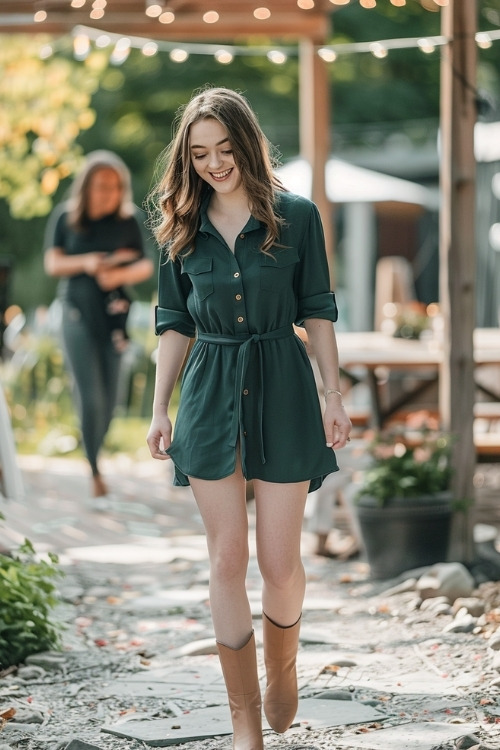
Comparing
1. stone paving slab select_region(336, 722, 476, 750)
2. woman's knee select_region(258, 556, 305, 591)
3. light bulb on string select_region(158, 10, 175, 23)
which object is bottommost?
stone paving slab select_region(336, 722, 476, 750)

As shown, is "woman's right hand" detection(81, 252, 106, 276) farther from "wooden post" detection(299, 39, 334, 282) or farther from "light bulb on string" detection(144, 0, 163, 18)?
"wooden post" detection(299, 39, 334, 282)

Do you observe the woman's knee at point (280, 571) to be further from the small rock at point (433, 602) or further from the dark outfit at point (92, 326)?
the dark outfit at point (92, 326)

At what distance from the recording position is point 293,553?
11.3 ft

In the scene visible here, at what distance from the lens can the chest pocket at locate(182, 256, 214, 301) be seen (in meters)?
3.41

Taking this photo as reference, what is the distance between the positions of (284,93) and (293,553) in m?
16.3

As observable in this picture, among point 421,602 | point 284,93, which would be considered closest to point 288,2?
point 421,602

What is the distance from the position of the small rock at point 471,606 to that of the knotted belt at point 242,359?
1991 millimetres

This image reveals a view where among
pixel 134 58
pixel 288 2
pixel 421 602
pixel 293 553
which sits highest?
pixel 134 58

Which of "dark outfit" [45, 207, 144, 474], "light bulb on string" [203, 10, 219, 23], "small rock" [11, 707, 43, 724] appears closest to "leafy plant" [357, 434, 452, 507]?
"dark outfit" [45, 207, 144, 474]

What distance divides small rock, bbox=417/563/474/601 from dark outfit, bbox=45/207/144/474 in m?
2.78

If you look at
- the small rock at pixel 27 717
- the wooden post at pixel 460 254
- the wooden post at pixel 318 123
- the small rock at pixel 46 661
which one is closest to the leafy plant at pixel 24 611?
the small rock at pixel 46 661

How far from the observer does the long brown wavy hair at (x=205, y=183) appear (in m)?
3.38

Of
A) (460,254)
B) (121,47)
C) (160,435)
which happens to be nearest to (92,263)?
(121,47)

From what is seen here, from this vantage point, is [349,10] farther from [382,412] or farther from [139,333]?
[382,412]
